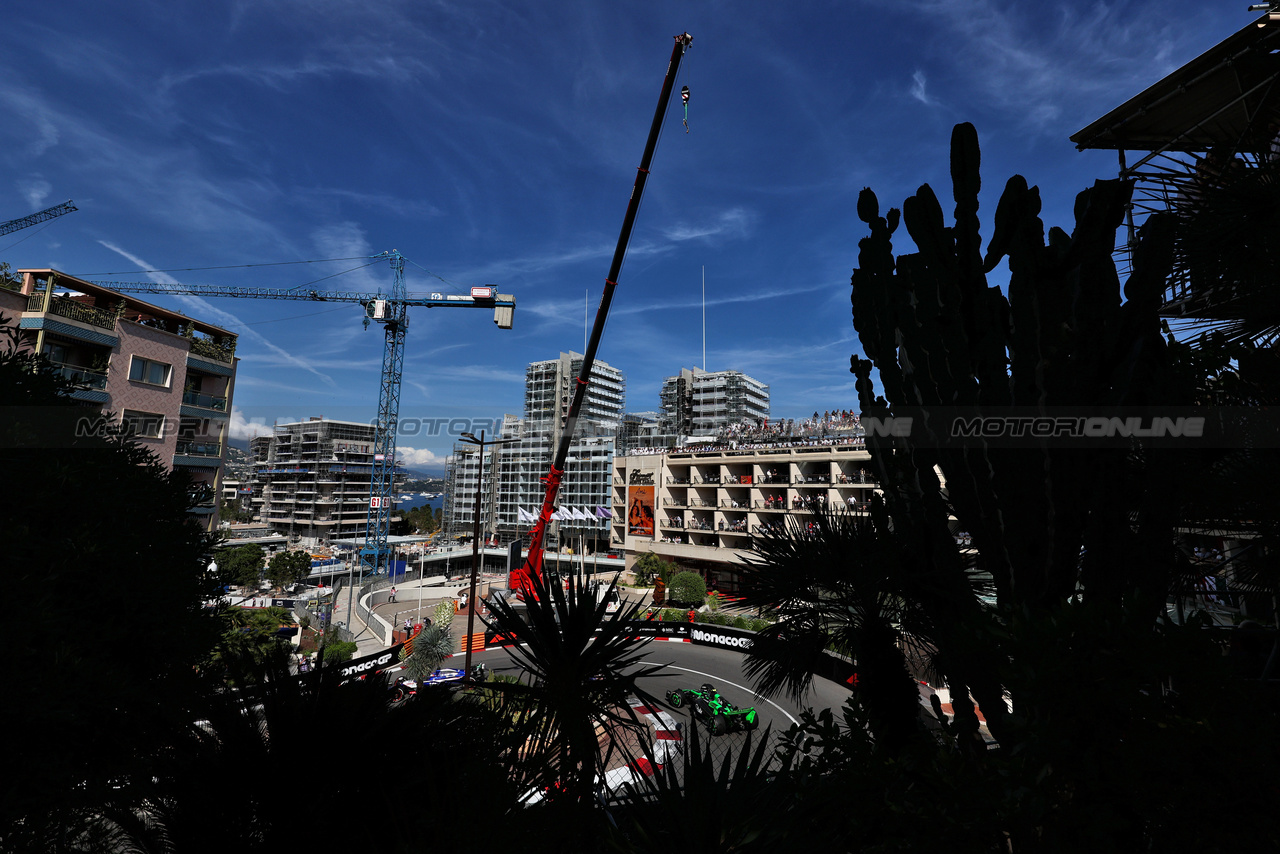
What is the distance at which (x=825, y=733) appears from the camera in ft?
13.9

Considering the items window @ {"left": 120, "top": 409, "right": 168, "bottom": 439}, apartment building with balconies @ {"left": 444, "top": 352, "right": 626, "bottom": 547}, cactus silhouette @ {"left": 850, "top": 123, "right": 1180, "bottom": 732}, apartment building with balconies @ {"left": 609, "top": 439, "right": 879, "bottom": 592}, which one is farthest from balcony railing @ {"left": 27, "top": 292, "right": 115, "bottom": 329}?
apartment building with balconies @ {"left": 444, "top": 352, "right": 626, "bottom": 547}

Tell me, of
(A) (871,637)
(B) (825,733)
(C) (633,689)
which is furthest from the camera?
(A) (871,637)

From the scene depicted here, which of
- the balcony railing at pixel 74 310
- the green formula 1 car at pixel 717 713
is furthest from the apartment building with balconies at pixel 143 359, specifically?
the green formula 1 car at pixel 717 713

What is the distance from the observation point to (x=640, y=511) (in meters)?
54.0

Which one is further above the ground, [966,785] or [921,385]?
[921,385]

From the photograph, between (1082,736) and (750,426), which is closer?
(1082,736)

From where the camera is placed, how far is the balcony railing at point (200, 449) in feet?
85.2

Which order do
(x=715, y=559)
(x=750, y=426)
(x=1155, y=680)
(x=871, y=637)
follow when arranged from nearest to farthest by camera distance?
(x=1155, y=680) < (x=871, y=637) < (x=715, y=559) < (x=750, y=426)

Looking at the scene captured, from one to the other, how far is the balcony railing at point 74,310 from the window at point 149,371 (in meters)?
1.84

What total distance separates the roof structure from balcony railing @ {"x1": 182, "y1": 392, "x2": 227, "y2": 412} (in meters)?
35.9

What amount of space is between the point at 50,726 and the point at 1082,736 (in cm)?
777

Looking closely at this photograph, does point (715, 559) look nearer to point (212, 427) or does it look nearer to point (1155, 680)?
point (212, 427)

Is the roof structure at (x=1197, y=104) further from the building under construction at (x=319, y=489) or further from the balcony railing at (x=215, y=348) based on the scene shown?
the building under construction at (x=319, y=489)

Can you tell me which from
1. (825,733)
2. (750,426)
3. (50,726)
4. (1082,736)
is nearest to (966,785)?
(1082,736)
